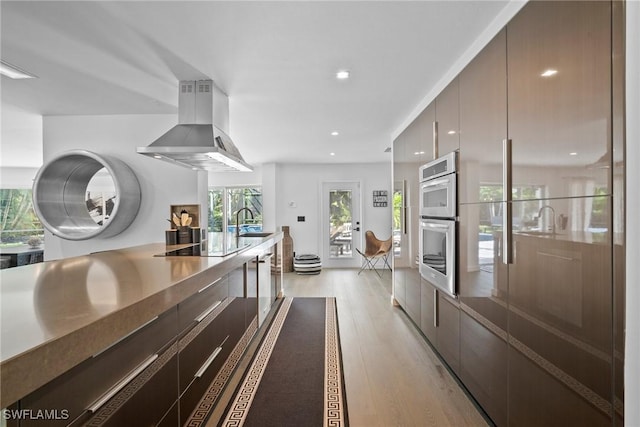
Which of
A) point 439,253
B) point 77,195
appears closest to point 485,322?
point 439,253

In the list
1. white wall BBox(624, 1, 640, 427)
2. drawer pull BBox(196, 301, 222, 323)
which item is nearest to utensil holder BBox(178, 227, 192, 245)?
drawer pull BBox(196, 301, 222, 323)

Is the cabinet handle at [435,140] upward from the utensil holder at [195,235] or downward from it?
upward

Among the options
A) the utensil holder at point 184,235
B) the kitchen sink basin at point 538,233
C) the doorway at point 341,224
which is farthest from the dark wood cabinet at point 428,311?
the doorway at point 341,224

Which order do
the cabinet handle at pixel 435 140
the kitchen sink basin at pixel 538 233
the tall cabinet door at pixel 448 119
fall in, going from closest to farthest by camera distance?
the kitchen sink basin at pixel 538 233 → the tall cabinet door at pixel 448 119 → the cabinet handle at pixel 435 140

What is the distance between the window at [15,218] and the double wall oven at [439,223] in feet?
29.5

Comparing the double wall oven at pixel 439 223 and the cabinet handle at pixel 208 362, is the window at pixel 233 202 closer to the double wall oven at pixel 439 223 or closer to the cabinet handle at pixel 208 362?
the double wall oven at pixel 439 223

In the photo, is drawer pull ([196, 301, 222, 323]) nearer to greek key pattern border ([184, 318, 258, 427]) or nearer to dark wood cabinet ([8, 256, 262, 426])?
dark wood cabinet ([8, 256, 262, 426])

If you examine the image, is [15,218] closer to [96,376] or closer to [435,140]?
[96,376]

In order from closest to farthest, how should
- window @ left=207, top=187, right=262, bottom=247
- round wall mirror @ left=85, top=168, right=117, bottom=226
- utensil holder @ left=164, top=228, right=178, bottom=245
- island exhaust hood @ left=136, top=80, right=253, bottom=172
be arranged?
1. island exhaust hood @ left=136, top=80, right=253, bottom=172
2. utensil holder @ left=164, top=228, right=178, bottom=245
3. round wall mirror @ left=85, top=168, right=117, bottom=226
4. window @ left=207, top=187, right=262, bottom=247

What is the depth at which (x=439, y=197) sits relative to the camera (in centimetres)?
265

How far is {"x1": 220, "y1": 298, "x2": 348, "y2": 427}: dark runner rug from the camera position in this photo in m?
2.05

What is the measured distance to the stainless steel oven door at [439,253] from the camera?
2.41 metres

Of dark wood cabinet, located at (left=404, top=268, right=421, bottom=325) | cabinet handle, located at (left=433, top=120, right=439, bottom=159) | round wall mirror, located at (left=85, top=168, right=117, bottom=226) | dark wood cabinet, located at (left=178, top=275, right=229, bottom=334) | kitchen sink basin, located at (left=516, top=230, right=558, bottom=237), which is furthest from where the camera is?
round wall mirror, located at (left=85, top=168, right=117, bottom=226)

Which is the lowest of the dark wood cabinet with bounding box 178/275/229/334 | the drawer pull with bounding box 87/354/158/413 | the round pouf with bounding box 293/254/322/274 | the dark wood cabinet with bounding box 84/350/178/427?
the round pouf with bounding box 293/254/322/274
